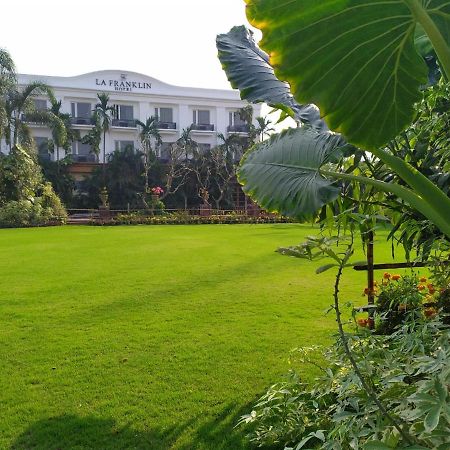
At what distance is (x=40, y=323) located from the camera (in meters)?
4.82

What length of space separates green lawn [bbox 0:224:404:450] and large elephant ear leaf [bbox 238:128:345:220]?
1332 millimetres

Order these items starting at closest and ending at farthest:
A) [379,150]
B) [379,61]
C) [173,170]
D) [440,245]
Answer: [379,61], [379,150], [440,245], [173,170]

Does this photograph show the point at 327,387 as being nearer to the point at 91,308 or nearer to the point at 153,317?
the point at 153,317

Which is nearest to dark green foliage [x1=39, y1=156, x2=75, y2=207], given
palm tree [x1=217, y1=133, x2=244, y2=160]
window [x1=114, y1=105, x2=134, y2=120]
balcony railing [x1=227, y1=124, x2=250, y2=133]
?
window [x1=114, y1=105, x2=134, y2=120]

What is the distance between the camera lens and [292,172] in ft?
6.59

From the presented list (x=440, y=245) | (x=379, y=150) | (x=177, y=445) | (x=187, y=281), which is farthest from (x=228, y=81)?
(x=187, y=281)

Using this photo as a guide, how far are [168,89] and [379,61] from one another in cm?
3301

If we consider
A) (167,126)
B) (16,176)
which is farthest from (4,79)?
(167,126)

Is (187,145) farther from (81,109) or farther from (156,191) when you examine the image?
(81,109)

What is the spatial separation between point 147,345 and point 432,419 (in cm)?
323

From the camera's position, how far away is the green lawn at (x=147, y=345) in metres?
2.64

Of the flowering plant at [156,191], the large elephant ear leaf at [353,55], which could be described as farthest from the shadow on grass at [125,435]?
the flowering plant at [156,191]

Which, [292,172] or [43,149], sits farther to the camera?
[43,149]

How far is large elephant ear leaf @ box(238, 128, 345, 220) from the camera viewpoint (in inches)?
68.3
